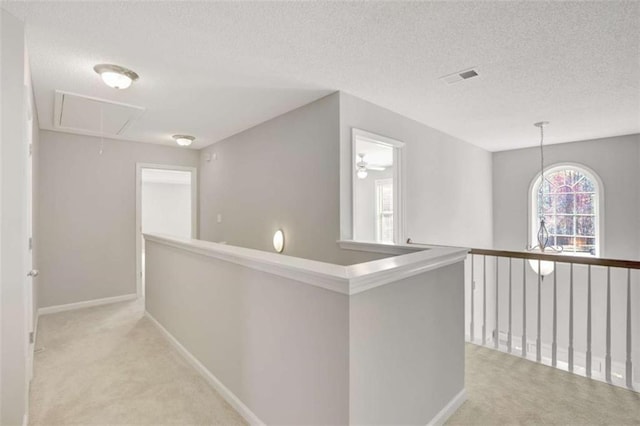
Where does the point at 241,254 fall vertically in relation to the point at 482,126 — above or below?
below

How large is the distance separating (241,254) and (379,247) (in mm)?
1198

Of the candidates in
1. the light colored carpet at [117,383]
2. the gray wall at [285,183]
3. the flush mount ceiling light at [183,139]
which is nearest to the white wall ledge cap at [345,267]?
the light colored carpet at [117,383]

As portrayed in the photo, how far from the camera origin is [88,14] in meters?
1.85

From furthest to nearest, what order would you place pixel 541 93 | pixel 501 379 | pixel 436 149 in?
pixel 436 149 → pixel 541 93 → pixel 501 379

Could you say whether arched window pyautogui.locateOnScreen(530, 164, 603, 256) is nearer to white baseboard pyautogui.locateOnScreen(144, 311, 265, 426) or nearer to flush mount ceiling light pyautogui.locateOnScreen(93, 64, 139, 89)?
white baseboard pyautogui.locateOnScreen(144, 311, 265, 426)

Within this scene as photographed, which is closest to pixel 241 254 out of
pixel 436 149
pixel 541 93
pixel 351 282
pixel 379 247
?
pixel 351 282

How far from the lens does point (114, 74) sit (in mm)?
2506

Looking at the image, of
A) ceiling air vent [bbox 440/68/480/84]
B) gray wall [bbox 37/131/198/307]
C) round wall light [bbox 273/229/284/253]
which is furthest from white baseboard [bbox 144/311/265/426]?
ceiling air vent [bbox 440/68/480/84]

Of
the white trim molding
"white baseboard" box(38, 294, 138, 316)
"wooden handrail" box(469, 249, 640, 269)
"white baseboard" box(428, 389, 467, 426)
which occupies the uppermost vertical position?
the white trim molding

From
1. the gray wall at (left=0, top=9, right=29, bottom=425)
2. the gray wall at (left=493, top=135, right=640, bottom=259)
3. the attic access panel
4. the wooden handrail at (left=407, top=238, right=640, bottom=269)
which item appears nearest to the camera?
the gray wall at (left=0, top=9, right=29, bottom=425)

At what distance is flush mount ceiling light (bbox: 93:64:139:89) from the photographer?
2.50 m

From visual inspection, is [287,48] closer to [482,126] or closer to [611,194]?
[482,126]

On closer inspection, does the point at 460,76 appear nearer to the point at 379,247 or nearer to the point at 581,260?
the point at 379,247

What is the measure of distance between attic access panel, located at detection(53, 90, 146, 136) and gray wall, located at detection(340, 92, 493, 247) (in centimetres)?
238
